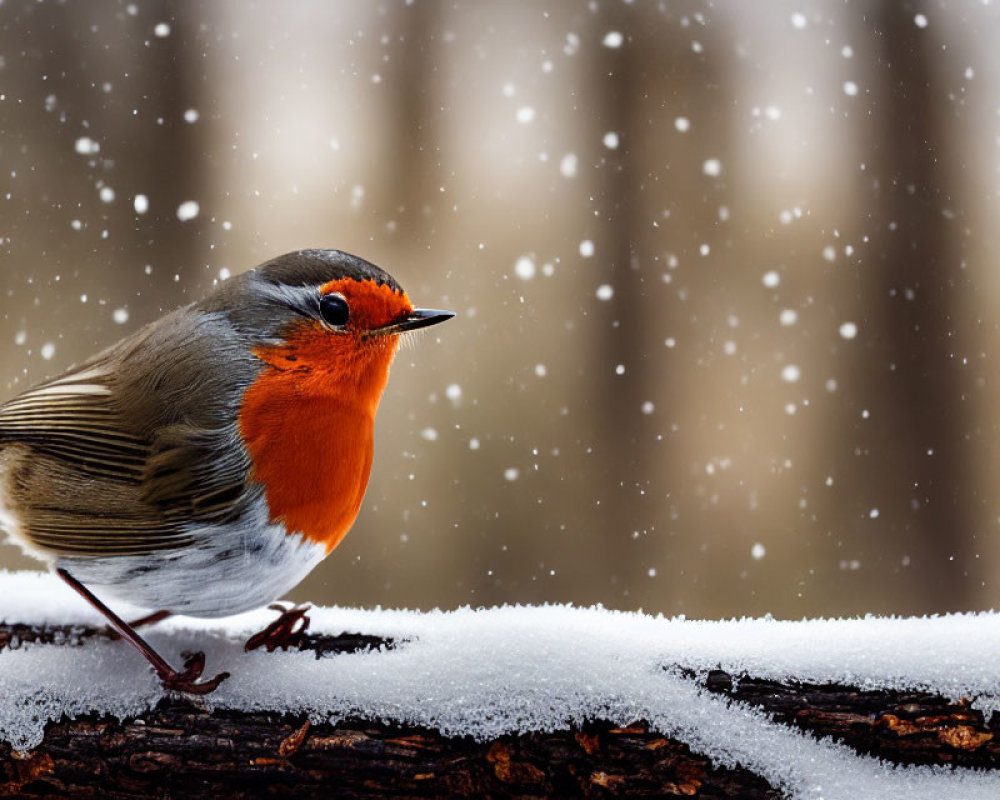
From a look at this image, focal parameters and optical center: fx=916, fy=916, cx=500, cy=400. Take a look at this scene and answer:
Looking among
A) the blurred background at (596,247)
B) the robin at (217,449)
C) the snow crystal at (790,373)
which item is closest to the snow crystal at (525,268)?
the blurred background at (596,247)

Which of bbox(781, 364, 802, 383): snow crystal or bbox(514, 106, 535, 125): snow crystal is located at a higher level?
bbox(514, 106, 535, 125): snow crystal

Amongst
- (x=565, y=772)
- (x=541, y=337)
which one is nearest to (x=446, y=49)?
(x=541, y=337)

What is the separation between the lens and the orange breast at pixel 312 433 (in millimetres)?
1087

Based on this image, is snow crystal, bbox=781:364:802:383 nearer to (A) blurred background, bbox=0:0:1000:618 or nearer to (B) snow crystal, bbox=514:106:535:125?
(A) blurred background, bbox=0:0:1000:618

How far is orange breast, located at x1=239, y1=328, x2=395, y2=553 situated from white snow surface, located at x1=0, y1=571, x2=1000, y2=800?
179mm

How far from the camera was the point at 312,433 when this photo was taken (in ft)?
3.64

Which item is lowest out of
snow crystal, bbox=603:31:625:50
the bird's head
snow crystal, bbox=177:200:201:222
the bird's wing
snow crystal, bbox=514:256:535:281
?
the bird's wing

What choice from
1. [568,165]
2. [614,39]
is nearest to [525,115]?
[568,165]

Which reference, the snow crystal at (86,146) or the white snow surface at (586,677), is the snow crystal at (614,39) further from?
the white snow surface at (586,677)

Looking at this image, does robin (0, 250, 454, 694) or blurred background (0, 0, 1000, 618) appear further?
blurred background (0, 0, 1000, 618)

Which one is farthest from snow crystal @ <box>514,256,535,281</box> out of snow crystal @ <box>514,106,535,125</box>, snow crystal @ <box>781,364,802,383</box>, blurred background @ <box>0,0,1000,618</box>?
snow crystal @ <box>781,364,802,383</box>

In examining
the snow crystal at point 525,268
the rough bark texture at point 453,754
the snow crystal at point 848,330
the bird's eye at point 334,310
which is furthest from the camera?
the snow crystal at point 848,330

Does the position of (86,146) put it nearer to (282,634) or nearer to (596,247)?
(596,247)

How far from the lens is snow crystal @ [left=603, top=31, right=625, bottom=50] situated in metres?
2.98
